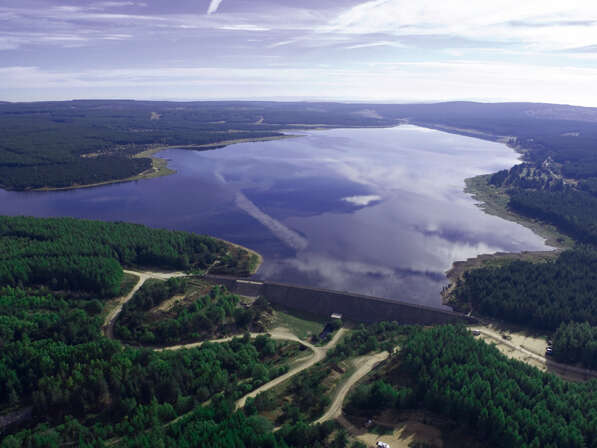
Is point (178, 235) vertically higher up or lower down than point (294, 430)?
higher up

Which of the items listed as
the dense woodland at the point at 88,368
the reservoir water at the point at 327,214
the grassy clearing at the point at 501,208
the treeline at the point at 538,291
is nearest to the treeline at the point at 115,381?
the dense woodland at the point at 88,368

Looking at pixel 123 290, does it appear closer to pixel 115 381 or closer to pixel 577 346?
pixel 115 381

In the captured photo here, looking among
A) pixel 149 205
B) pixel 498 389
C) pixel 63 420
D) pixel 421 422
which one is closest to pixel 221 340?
pixel 63 420

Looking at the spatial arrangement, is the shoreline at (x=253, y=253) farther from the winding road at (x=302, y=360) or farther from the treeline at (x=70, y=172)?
the treeline at (x=70, y=172)

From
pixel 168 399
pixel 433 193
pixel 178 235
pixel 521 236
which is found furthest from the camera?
pixel 433 193

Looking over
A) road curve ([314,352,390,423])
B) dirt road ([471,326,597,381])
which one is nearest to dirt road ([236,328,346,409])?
road curve ([314,352,390,423])

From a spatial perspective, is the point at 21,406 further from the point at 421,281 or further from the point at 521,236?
the point at 521,236
